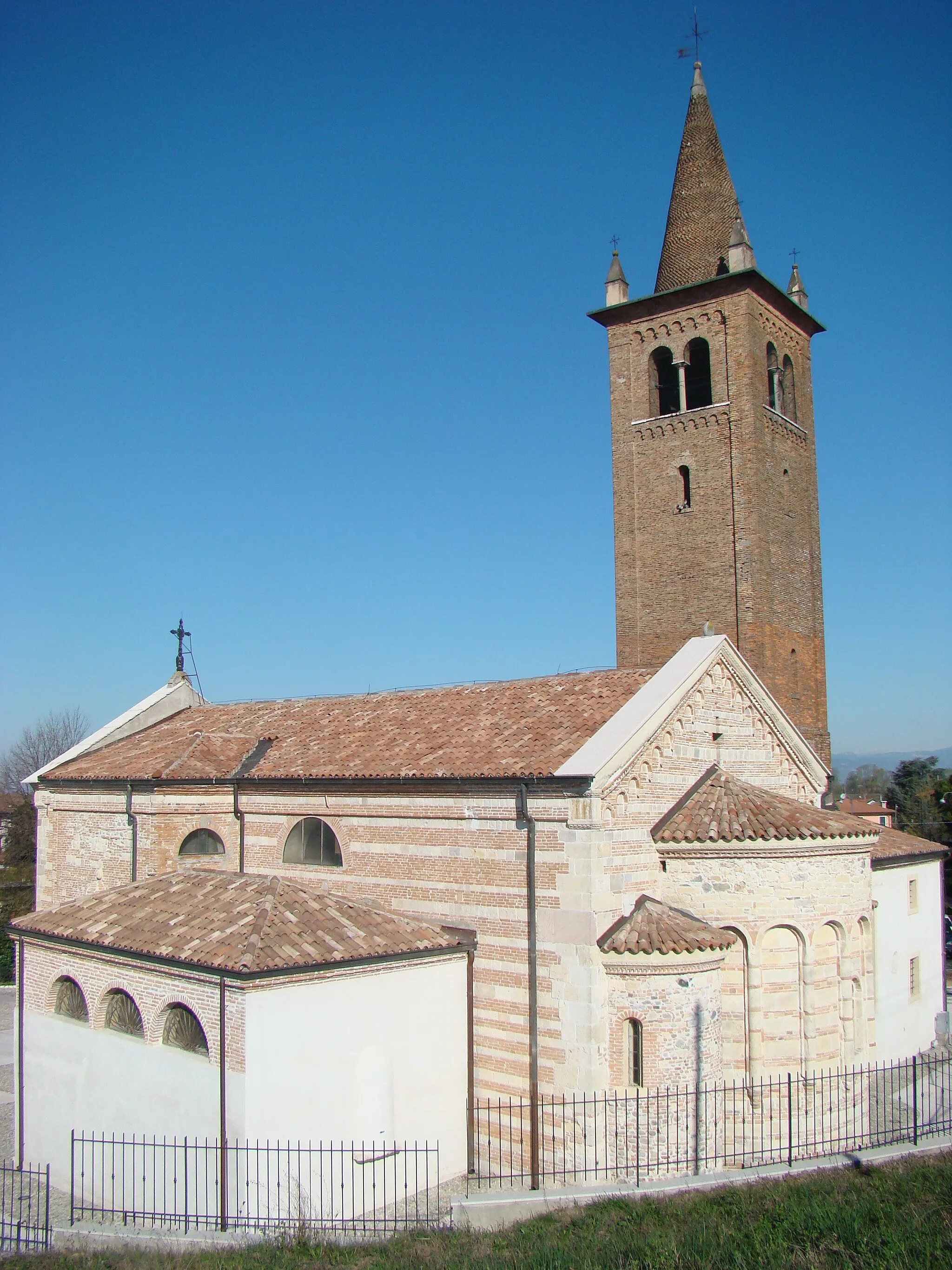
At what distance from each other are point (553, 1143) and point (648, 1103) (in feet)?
4.94

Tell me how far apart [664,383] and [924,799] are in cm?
4350

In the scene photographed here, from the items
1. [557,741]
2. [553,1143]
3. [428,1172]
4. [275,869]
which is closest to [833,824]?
[557,741]

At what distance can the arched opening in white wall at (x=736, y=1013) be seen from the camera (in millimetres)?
14914

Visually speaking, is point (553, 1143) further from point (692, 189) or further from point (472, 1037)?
point (692, 189)

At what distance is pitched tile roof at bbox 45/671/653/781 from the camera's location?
53.5ft

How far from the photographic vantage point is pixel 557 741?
15.9 metres

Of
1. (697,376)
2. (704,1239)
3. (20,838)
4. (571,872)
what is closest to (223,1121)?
(571,872)

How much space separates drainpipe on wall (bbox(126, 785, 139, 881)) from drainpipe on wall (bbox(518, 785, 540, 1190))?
8429 millimetres

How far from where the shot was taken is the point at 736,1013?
15.1m

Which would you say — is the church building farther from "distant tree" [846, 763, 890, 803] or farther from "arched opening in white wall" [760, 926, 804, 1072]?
Result: "distant tree" [846, 763, 890, 803]

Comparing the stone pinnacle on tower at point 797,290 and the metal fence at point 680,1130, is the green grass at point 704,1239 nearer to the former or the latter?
the metal fence at point 680,1130

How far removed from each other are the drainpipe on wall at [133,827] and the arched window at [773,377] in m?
17.4

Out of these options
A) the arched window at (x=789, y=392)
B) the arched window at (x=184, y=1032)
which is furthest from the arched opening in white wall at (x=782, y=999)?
the arched window at (x=789, y=392)

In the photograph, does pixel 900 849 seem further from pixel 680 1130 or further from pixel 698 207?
pixel 698 207
